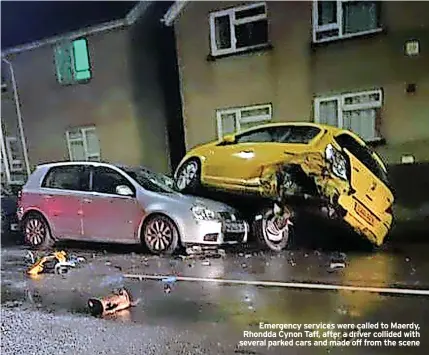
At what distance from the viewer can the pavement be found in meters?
1.13

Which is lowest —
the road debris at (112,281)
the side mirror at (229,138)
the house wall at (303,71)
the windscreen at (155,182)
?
the road debris at (112,281)

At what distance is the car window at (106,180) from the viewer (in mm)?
1354

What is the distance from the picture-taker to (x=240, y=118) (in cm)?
130

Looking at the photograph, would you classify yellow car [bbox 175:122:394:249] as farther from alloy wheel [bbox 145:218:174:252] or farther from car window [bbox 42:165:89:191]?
car window [bbox 42:165:89:191]

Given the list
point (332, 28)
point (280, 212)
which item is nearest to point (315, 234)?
point (280, 212)

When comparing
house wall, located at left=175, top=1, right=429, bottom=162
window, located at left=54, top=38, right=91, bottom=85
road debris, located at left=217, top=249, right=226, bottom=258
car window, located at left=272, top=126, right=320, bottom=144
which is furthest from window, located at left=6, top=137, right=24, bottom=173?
car window, located at left=272, top=126, right=320, bottom=144

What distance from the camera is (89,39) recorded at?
137cm

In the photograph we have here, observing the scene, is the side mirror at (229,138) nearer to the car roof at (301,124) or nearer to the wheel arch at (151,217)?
the car roof at (301,124)

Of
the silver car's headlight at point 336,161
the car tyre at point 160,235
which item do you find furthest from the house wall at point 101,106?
the silver car's headlight at point 336,161

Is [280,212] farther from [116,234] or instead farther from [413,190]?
[116,234]

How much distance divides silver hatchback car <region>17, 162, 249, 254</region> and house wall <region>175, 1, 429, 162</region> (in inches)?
6.4

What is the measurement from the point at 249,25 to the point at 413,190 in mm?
538
